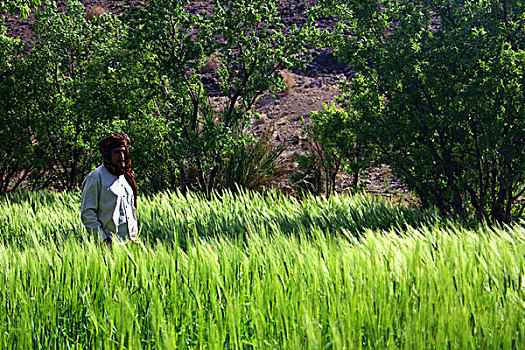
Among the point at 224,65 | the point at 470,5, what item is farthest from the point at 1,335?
the point at 224,65

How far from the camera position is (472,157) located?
690cm

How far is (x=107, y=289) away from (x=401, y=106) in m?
4.90

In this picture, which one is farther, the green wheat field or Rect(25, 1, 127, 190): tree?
Rect(25, 1, 127, 190): tree

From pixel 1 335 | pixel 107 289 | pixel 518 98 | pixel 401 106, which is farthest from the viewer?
pixel 401 106

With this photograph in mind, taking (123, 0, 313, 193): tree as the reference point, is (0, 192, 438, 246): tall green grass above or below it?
below

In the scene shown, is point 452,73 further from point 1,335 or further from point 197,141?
point 1,335

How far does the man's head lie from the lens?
13.6ft

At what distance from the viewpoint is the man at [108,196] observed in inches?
162

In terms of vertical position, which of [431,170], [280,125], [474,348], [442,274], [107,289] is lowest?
[474,348]

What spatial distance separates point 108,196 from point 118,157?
0.34 meters

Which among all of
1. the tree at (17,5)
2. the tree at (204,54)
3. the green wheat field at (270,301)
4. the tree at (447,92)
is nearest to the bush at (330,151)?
the tree at (447,92)

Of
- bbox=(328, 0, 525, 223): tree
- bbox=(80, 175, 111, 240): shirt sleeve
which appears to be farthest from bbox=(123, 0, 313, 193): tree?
bbox=(80, 175, 111, 240): shirt sleeve

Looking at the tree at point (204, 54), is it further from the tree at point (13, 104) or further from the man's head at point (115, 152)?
the man's head at point (115, 152)

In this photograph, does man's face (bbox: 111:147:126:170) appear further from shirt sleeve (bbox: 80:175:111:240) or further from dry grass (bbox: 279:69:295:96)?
dry grass (bbox: 279:69:295:96)
